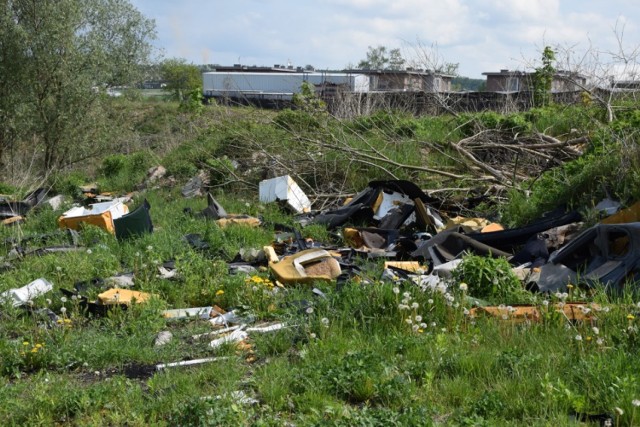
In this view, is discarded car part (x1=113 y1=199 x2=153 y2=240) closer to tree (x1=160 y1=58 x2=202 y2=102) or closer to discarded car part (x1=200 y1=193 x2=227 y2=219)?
discarded car part (x1=200 y1=193 x2=227 y2=219)

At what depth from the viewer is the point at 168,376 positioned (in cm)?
455

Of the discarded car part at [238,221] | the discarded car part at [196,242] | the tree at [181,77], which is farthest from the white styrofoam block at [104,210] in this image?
the tree at [181,77]

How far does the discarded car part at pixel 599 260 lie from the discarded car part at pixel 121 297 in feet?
11.2

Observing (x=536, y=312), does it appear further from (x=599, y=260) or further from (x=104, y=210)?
(x=104, y=210)

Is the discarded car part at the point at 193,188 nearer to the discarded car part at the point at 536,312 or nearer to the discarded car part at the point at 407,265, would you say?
the discarded car part at the point at 407,265

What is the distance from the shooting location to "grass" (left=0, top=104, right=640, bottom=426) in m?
3.84

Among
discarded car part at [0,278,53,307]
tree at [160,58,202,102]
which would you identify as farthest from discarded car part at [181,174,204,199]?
tree at [160,58,202,102]

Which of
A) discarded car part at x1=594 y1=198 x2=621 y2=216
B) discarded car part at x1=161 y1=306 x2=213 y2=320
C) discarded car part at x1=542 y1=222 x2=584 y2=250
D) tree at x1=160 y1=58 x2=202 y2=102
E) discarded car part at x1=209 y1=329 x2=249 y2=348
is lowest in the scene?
discarded car part at x1=161 y1=306 x2=213 y2=320

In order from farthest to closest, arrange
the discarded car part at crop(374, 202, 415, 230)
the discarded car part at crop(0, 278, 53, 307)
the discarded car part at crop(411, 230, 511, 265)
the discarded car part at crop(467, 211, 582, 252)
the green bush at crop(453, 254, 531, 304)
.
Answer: the discarded car part at crop(374, 202, 415, 230) < the discarded car part at crop(467, 211, 582, 252) < the discarded car part at crop(411, 230, 511, 265) < the discarded car part at crop(0, 278, 53, 307) < the green bush at crop(453, 254, 531, 304)

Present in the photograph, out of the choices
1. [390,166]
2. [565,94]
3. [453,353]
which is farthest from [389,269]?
[565,94]

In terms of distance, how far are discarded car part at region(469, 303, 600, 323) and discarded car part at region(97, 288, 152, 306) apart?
2.87 m

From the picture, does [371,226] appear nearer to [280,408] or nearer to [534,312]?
[534,312]

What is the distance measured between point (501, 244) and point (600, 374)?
12.4 ft

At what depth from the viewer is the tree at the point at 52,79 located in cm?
2038
